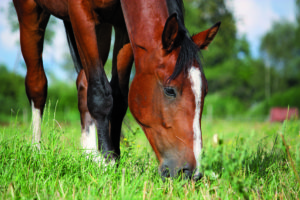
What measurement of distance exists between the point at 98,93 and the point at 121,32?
88 cm

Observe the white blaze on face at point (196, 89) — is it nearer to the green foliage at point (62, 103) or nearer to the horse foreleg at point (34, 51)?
the green foliage at point (62, 103)

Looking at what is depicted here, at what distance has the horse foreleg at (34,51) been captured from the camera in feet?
12.1

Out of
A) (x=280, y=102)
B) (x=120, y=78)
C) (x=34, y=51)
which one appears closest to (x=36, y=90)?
(x=34, y=51)

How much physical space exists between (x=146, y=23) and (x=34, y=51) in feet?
6.51

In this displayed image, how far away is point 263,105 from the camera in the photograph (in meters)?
29.0

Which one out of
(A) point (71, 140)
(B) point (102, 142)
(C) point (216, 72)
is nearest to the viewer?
(B) point (102, 142)

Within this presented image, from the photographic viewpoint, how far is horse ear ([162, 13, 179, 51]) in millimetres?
2148

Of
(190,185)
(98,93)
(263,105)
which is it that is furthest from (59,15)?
(263,105)

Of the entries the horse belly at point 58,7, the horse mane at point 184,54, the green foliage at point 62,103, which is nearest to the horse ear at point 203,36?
the horse mane at point 184,54

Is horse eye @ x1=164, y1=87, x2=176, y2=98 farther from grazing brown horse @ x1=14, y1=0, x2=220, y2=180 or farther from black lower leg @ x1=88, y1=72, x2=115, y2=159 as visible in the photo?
black lower leg @ x1=88, y1=72, x2=115, y2=159

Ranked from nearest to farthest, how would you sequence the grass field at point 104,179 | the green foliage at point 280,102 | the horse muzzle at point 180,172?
1. the grass field at point 104,179
2. the horse muzzle at point 180,172
3. the green foliage at point 280,102

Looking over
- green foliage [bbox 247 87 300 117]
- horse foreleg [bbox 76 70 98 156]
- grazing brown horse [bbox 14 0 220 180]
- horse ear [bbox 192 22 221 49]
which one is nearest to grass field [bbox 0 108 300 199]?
grazing brown horse [bbox 14 0 220 180]

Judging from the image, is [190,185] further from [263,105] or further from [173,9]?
[263,105]

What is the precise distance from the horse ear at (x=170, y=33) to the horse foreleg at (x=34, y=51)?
2.13m
